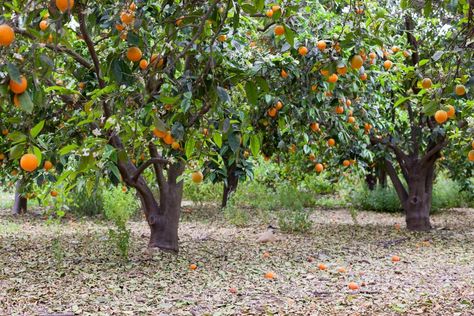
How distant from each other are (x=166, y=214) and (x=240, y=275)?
1181 millimetres

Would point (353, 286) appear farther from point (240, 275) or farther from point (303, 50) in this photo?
point (303, 50)

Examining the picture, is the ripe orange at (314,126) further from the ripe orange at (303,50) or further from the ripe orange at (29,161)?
the ripe orange at (29,161)

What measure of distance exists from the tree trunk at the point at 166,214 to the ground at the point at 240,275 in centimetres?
19

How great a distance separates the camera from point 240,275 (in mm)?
4812

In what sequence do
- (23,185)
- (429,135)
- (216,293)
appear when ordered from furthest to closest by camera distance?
(429,135) < (23,185) < (216,293)

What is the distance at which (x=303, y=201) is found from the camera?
1223 centimetres

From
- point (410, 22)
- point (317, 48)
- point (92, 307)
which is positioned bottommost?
point (92, 307)

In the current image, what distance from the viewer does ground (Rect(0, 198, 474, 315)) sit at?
375 centimetres

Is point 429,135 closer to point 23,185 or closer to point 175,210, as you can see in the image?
point 175,210

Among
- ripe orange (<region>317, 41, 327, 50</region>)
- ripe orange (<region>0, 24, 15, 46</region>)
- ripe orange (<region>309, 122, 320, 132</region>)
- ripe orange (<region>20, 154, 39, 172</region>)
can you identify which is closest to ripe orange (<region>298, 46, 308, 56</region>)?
ripe orange (<region>317, 41, 327, 50</region>)

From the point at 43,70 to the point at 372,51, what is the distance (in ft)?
10.5

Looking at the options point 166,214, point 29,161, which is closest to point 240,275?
point 166,214

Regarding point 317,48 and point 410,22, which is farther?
point 410,22

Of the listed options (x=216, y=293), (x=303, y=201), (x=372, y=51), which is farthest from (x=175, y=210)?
(x=303, y=201)
